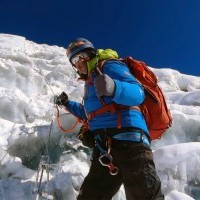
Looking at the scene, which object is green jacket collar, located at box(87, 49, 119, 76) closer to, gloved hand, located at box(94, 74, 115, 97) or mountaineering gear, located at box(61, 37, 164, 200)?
mountaineering gear, located at box(61, 37, 164, 200)

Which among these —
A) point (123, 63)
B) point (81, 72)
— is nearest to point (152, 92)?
point (123, 63)

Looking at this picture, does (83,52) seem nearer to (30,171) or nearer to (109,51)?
(109,51)

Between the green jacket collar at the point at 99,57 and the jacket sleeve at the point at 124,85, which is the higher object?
the green jacket collar at the point at 99,57

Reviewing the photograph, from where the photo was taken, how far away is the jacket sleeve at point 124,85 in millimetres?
3127

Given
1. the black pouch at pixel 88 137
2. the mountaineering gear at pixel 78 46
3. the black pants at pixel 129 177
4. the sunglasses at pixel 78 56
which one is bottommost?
the black pants at pixel 129 177

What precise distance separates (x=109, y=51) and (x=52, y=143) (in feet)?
9.60

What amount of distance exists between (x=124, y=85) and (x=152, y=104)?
0.44 metres

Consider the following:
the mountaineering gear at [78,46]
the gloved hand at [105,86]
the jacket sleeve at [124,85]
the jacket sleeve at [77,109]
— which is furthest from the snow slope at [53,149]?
the gloved hand at [105,86]

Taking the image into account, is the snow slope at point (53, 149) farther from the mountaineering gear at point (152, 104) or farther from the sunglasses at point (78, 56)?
the mountaineering gear at point (152, 104)

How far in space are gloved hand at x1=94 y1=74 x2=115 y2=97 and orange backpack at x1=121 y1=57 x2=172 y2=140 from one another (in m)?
0.51

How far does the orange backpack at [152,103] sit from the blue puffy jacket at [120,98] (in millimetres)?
116

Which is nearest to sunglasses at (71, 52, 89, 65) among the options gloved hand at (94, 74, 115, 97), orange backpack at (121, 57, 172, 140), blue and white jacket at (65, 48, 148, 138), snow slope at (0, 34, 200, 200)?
blue and white jacket at (65, 48, 148, 138)

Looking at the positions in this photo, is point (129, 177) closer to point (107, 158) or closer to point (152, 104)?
point (107, 158)

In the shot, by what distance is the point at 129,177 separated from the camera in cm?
322
